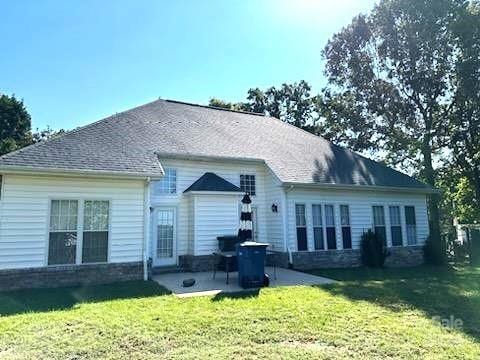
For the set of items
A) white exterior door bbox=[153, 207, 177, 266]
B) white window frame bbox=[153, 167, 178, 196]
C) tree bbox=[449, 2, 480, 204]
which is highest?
tree bbox=[449, 2, 480, 204]

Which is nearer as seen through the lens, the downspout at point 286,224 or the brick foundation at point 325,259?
the downspout at point 286,224

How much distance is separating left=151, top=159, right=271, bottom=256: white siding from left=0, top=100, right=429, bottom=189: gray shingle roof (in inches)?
18.7

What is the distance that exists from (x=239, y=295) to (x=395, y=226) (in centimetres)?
1073

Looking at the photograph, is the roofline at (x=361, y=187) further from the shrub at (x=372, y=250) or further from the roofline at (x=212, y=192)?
the shrub at (x=372, y=250)

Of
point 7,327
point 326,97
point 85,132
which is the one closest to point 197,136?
A: point 85,132

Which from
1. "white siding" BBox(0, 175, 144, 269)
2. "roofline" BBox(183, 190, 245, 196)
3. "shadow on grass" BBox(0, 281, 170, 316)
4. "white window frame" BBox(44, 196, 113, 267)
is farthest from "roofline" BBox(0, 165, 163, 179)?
"shadow on grass" BBox(0, 281, 170, 316)

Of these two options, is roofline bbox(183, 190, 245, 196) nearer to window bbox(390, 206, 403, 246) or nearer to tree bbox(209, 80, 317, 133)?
window bbox(390, 206, 403, 246)

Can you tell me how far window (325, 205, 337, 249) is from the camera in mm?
15008

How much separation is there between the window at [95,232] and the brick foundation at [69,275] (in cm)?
31

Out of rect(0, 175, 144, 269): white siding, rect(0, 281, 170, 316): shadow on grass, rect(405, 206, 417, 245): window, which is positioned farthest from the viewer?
rect(405, 206, 417, 245): window

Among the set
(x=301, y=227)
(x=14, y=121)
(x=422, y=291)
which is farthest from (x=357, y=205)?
(x=14, y=121)

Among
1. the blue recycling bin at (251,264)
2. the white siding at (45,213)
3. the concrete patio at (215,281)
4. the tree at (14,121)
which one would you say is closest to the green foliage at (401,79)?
the concrete patio at (215,281)

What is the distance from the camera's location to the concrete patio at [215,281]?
30.6 feet

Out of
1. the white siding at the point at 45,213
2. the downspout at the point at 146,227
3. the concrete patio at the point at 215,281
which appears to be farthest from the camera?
the downspout at the point at 146,227
